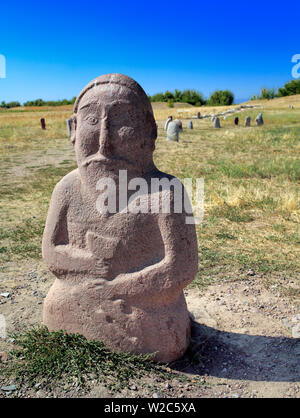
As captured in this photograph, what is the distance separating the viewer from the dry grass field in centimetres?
453

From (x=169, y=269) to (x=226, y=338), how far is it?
116cm

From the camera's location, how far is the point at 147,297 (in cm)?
287

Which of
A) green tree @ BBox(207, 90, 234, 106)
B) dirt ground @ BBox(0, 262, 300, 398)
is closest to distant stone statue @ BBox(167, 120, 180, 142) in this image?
dirt ground @ BBox(0, 262, 300, 398)

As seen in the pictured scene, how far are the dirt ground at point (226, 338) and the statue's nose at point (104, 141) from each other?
1.72m

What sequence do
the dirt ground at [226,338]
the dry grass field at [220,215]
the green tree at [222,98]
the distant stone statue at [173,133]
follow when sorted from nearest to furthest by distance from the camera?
the dirt ground at [226,338]
the dry grass field at [220,215]
the distant stone statue at [173,133]
the green tree at [222,98]

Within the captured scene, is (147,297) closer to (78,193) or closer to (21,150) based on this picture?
(78,193)

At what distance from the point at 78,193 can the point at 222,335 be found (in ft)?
6.13

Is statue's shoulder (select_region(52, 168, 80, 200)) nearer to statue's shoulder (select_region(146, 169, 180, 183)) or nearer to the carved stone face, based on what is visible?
the carved stone face

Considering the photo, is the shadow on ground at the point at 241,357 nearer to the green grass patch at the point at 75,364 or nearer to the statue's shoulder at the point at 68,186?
the green grass patch at the point at 75,364

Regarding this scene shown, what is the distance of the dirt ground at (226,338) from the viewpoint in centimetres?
279

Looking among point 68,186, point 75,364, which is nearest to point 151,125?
point 68,186

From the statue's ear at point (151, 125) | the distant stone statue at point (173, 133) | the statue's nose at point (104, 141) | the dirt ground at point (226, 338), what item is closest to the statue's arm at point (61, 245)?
the statue's nose at point (104, 141)
